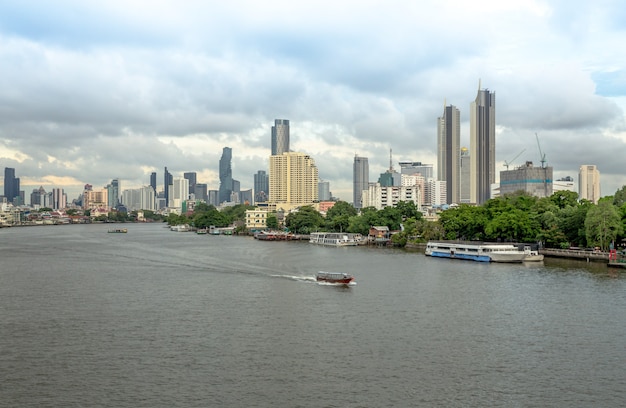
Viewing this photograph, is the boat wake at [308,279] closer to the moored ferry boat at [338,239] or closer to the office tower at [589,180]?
the moored ferry boat at [338,239]

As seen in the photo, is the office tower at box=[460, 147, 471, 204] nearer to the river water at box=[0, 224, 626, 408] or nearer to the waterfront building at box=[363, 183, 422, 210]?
the waterfront building at box=[363, 183, 422, 210]

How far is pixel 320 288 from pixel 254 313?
704 centimetres

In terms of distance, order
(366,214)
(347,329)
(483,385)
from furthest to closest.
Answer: (366,214) < (347,329) < (483,385)

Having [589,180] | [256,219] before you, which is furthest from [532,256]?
[589,180]

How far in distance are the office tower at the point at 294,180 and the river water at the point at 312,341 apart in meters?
107

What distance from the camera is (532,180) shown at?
373 ft

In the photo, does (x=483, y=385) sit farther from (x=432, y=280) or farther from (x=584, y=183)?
(x=584, y=183)

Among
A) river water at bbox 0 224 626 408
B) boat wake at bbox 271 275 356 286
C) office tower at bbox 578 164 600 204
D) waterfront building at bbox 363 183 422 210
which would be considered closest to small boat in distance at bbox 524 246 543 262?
river water at bbox 0 224 626 408

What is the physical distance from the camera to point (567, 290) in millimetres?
28609

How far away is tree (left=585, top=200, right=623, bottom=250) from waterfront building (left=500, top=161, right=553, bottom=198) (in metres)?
70.4

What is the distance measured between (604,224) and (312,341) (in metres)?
30.1

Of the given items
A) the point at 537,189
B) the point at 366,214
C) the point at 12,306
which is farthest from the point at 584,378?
the point at 537,189

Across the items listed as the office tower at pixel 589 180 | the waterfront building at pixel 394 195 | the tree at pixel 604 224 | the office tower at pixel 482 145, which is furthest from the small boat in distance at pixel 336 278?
the office tower at pixel 482 145

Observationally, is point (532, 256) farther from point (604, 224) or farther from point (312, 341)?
point (312, 341)
